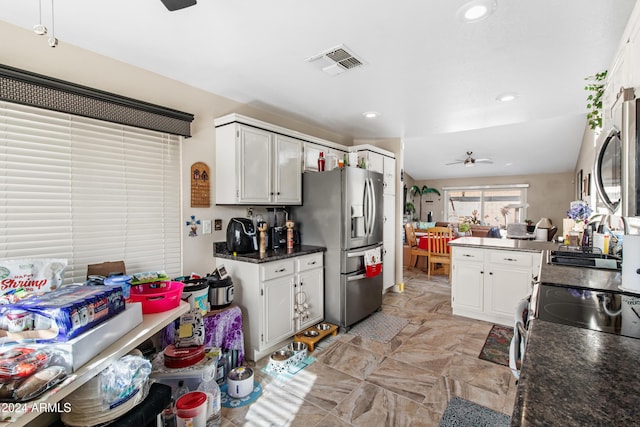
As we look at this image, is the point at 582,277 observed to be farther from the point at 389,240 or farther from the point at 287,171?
the point at 389,240

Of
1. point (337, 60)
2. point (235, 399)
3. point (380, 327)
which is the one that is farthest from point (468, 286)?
point (337, 60)

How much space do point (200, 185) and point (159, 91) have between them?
2.63ft

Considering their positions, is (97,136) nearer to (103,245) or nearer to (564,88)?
(103,245)

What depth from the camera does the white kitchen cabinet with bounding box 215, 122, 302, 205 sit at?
263cm

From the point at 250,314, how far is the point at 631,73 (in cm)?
296

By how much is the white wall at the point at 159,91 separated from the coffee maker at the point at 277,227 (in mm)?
381

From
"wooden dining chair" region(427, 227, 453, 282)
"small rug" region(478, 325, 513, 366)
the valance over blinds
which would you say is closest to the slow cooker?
the valance over blinds

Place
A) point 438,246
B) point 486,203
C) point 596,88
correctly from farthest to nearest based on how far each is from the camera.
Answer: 1. point 486,203
2. point 438,246
3. point 596,88

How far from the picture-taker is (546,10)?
158 cm

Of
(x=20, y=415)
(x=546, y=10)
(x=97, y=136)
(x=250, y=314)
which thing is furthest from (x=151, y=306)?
(x=546, y=10)

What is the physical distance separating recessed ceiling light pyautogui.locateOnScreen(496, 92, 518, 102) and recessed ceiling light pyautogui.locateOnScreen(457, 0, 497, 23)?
1.43 m

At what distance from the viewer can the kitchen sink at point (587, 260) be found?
182 cm

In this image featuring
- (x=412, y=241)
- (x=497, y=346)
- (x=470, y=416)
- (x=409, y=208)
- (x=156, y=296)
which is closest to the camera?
(x=156, y=296)

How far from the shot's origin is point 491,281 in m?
3.25
